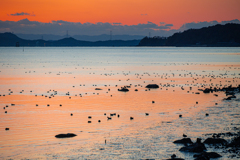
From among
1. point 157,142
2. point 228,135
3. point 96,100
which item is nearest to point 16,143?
point 157,142

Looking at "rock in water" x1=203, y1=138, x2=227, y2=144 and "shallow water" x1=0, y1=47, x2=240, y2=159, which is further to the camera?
"rock in water" x1=203, y1=138, x2=227, y2=144

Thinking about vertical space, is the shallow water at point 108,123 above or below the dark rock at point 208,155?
below

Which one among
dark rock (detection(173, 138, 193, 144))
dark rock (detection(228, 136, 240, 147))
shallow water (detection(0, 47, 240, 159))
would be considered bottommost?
shallow water (detection(0, 47, 240, 159))

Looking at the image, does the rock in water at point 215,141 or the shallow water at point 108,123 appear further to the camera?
the rock in water at point 215,141

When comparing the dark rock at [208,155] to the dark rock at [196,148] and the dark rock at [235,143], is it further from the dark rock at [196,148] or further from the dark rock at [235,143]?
the dark rock at [235,143]

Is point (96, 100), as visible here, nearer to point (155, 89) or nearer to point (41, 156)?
point (155, 89)

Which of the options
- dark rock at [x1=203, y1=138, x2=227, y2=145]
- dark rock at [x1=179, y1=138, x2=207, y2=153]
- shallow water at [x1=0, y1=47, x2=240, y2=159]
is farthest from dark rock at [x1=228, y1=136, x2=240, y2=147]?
dark rock at [x1=179, y1=138, x2=207, y2=153]

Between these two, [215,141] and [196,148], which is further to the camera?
[215,141]

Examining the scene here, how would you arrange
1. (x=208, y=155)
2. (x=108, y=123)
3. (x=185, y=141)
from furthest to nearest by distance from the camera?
(x=108, y=123)
(x=185, y=141)
(x=208, y=155)

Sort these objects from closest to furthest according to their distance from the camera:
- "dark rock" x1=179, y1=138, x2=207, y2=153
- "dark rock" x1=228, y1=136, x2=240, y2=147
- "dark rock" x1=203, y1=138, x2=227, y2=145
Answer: "dark rock" x1=179, y1=138, x2=207, y2=153 < "dark rock" x1=228, y1=136, x2=240, y2=147 < "dark rock" x1=203, y1=138, x2=227, y2=145

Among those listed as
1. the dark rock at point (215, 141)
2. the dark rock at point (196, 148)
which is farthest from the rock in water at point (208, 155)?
the dark rock at point (215, 141)

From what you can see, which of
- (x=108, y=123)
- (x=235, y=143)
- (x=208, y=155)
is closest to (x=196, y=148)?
(x=208, y=155)

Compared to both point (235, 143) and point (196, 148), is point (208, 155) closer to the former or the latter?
point (196, 148)

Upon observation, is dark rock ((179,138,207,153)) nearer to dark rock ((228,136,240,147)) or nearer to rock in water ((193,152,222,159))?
rock in water ((193,152,222,159))
